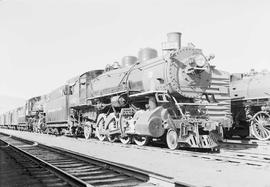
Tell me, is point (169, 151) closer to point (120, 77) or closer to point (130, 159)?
point (130, 159)

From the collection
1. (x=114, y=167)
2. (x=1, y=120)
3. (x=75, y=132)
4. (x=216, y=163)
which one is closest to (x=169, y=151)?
(x=216, y=163)

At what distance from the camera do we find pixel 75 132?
1909 cm

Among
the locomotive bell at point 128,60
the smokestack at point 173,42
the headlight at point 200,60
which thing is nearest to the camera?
the headlight at point 200,60

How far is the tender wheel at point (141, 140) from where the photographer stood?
12.5 meters

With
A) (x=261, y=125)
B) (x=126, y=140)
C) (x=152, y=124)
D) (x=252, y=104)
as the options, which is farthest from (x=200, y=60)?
(x=261, y=125)

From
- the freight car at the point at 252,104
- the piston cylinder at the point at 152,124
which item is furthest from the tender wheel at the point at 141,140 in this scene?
the freight car at the point at 252,104

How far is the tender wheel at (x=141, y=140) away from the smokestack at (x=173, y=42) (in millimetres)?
3493

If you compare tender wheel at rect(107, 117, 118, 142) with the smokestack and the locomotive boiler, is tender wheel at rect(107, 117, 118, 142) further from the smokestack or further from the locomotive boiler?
the smokestack

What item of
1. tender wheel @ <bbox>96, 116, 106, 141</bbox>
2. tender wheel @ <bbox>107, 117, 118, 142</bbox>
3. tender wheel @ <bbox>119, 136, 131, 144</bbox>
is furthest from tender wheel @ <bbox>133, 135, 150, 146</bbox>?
tender wheel @ <bbox>96, 116, 106, 141</bbox>

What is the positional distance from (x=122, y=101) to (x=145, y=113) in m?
2.11

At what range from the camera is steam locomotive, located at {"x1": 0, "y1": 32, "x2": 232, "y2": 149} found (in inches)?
438

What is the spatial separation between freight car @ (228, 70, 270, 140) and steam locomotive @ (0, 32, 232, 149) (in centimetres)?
180

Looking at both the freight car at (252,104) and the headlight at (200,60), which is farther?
the freight car at (252,104)

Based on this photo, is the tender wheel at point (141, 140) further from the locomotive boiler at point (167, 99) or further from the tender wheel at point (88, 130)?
the tender wheel at point (88, 130)
